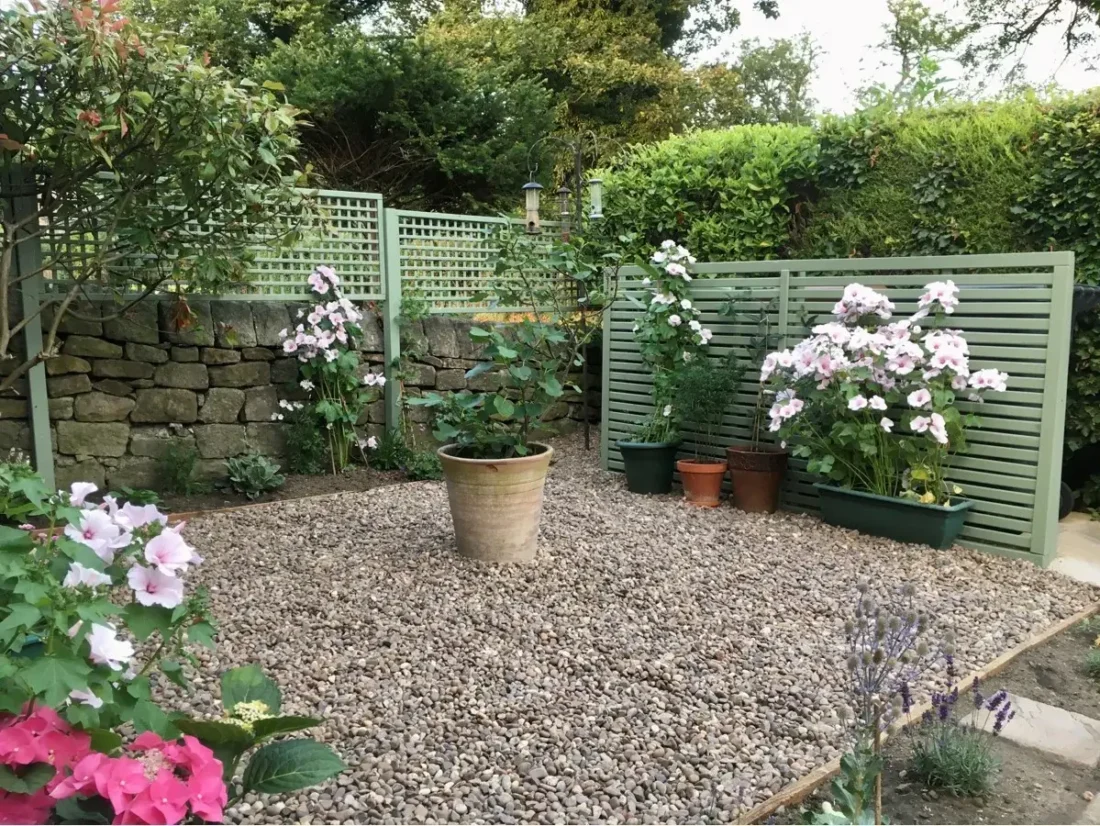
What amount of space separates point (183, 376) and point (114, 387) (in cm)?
35

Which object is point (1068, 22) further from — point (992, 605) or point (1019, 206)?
point (992, 605)

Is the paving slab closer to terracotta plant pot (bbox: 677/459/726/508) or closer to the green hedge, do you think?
terracotta plant pot (bbox: 677/459/726/508)

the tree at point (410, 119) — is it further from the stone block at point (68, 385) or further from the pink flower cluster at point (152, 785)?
the pink flower cluster at point (152, 785)

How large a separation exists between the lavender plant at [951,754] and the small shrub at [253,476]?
140 inches

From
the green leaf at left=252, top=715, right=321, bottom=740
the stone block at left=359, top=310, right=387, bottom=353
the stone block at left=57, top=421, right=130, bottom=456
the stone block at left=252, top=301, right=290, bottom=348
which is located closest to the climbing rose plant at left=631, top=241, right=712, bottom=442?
the stone block at left=359, top=310, right=387, bottom=353

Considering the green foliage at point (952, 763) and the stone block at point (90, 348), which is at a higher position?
the stone block at point (90, 348)

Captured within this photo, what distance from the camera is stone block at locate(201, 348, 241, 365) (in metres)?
4.59

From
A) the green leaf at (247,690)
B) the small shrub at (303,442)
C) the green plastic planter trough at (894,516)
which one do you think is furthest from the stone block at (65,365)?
the green plastic planter trough at (894,516)

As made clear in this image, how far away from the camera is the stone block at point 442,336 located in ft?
18.4

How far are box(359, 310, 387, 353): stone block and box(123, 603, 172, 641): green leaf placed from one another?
4.05 metres

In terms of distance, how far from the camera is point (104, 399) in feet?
14.0

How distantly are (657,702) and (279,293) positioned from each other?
3.61 m

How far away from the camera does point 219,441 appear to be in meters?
4.66

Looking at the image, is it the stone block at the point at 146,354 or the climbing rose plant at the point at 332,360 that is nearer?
the stone block at the point at 146,354
